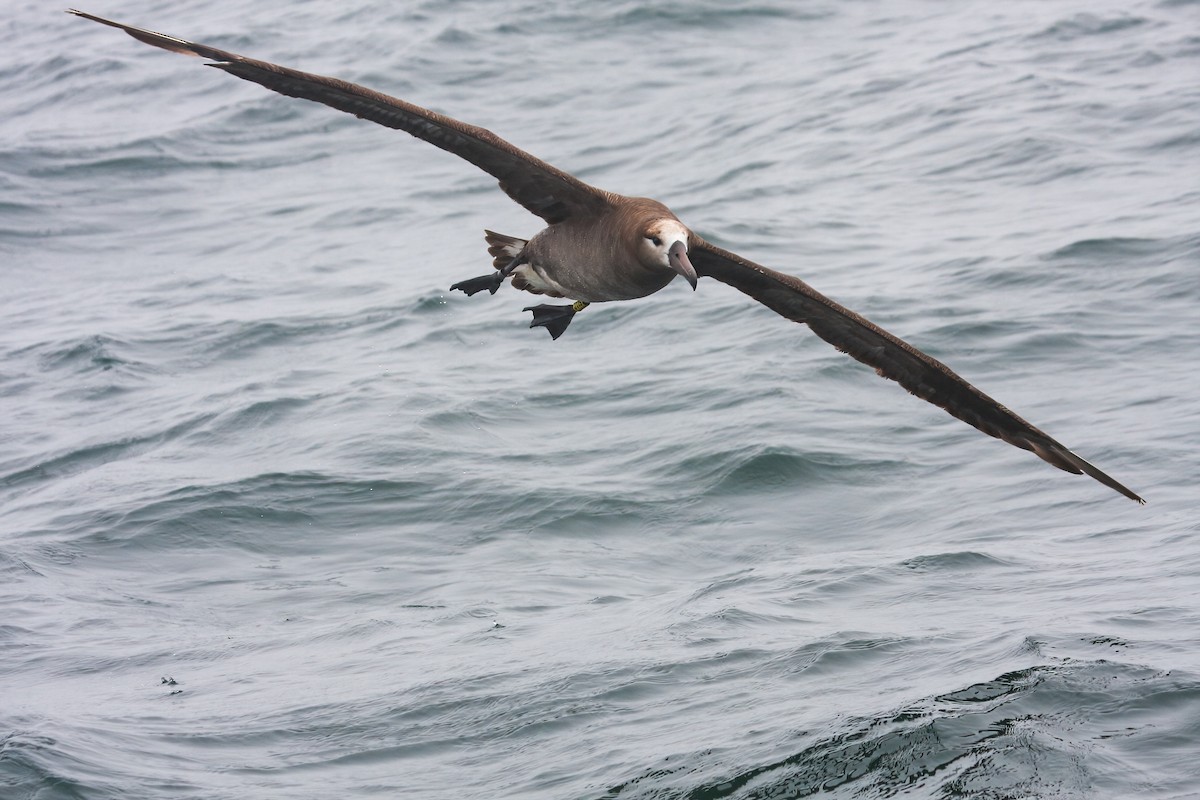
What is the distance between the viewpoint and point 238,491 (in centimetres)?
1319

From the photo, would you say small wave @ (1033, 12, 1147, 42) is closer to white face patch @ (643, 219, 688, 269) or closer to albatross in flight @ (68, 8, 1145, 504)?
albatross in flight @ (68, 8, 1145, 504)

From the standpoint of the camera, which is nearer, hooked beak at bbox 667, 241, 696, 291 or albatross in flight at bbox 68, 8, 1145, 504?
hooked beak at bbox 667, 241, 696, 291

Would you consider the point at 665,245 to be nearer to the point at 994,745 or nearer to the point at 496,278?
the point at 496,278

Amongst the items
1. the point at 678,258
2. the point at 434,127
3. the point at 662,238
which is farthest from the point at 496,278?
the point at 678,258

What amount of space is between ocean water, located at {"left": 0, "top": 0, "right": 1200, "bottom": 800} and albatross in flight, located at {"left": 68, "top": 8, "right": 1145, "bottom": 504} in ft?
4.73

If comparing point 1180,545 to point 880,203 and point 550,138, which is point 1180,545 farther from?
point 550,138

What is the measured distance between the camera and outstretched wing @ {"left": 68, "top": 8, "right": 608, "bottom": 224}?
8.48m

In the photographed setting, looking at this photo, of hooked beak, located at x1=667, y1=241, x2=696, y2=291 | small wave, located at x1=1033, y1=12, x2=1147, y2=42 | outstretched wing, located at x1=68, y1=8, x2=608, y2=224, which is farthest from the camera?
small wave, located at x1=1033, y1=12, x2=1147, y2=42

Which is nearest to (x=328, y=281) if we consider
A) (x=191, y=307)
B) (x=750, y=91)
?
(x=191, y=307)

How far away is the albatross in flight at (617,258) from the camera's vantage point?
351 inches

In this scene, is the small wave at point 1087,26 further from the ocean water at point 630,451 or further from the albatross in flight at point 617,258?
the albatross in flight at point 617,258

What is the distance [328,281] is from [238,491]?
597 centimetres

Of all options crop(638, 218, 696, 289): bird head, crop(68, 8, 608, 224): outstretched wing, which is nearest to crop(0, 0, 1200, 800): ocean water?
crop(638, 218, 696, 289): bird head

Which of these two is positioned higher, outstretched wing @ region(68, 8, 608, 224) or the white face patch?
outstretched wing @ region(68, 8, 608, 224)
